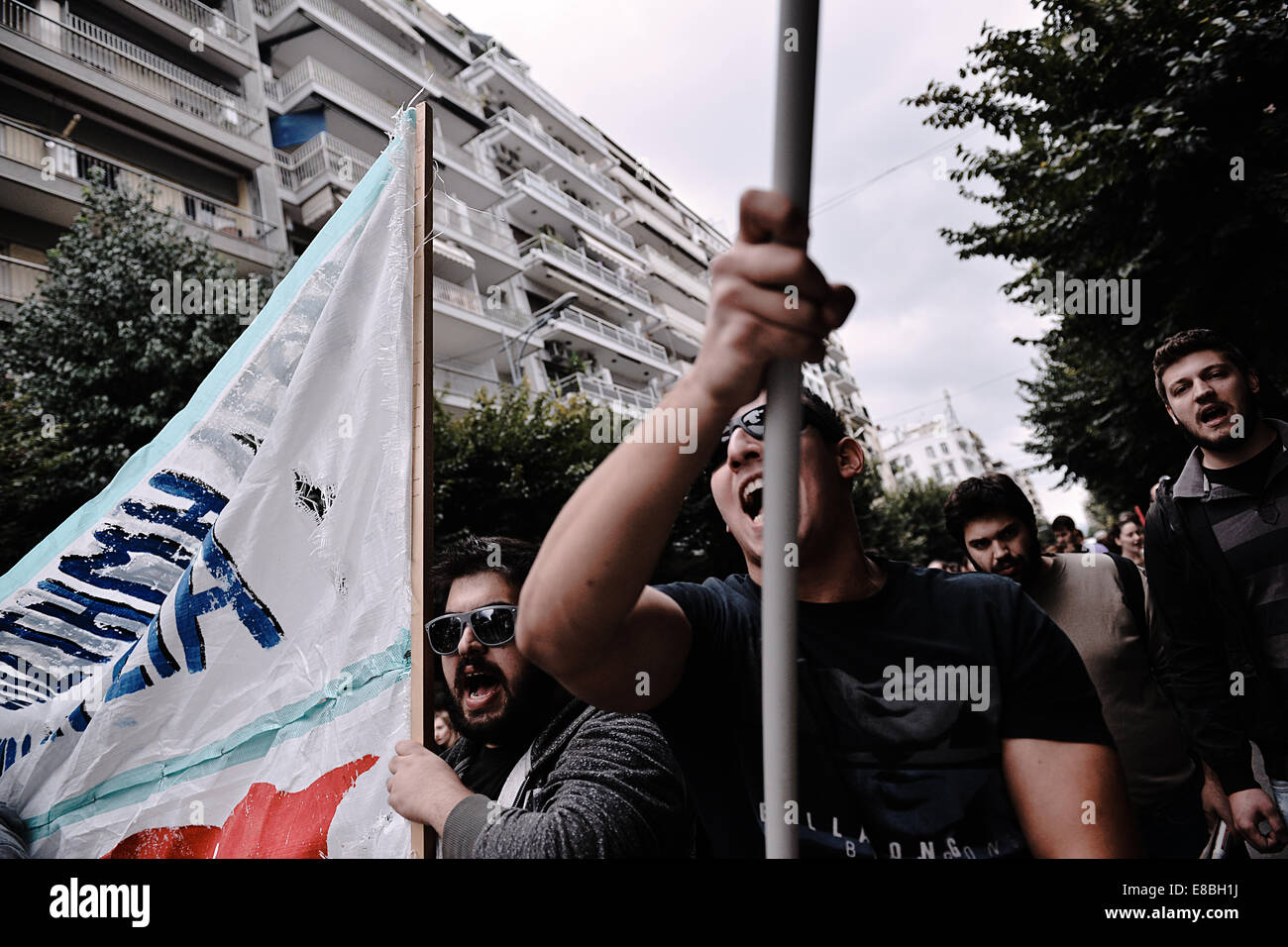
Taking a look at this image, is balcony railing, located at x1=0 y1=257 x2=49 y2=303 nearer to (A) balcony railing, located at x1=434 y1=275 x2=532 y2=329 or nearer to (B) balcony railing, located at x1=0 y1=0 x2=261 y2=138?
(B) balcony railing, located at x1=0 y1=0 x2=261 y2=138

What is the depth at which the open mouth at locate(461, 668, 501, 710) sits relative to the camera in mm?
1722

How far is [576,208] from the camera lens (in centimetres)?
2886

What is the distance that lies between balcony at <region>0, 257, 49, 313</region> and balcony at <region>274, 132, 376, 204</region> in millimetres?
6564

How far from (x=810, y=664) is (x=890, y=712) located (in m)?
0.12

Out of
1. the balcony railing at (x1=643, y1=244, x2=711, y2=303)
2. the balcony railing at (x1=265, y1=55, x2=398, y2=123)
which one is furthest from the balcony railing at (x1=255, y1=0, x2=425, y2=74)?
the balcony railing at (x1=643, y1=244, x2=711, y2=303)

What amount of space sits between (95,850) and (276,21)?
22352 millimetres

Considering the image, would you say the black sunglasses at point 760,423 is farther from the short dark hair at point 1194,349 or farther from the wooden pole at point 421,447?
the short dark hair at point 1194,349

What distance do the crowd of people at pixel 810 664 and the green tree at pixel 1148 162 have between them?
11.3 ft

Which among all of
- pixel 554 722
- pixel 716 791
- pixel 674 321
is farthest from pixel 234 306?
pixel 674 321

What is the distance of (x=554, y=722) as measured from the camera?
164cm

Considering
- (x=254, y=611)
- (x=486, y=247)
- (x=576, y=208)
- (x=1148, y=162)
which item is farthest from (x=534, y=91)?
(x=254, y=611)

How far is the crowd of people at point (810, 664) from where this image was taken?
0.78 meters

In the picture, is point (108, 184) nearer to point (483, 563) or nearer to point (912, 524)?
point (483, 563)
